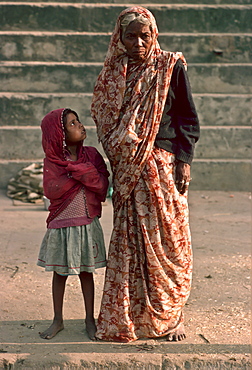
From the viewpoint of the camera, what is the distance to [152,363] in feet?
10.6

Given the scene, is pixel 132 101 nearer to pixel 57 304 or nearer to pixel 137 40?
pixel 137 40

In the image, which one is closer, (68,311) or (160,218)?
(160,218)

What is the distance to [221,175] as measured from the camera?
Answer: 8.45m

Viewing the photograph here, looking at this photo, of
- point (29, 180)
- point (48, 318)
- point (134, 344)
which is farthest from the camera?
point (29, 180)

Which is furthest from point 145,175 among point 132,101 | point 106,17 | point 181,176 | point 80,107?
point 106,17

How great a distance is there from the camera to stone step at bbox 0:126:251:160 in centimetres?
830

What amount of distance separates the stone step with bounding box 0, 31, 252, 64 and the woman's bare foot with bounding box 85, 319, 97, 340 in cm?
561

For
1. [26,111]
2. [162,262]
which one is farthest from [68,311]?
[26,111]

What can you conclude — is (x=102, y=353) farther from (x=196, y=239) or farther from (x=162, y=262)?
(x=196, y=239)

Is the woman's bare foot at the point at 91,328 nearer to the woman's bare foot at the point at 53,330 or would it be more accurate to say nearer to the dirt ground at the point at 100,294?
the dirt ground at the point at 100,294

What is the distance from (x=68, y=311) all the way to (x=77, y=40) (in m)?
5.40

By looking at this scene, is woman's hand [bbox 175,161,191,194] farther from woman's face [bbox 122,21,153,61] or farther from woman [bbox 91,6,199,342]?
woman's face [bbox 122,21,153,61]

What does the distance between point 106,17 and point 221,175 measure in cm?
293

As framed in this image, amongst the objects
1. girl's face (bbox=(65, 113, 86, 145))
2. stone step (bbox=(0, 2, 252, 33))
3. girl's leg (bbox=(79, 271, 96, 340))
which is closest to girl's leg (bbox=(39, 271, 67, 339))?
girl's leg (bbox=(79, 271, 96, 340))
